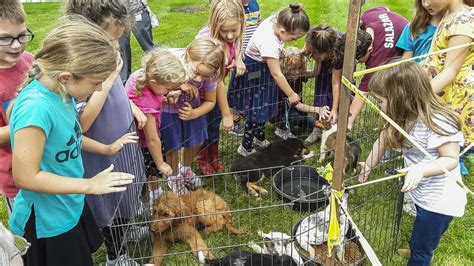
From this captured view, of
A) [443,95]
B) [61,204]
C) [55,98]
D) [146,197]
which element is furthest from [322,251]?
[55,98]

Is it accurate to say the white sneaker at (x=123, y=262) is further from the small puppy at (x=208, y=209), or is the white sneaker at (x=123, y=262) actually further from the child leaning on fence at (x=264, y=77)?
the child leaning on fence at (x=264, y=77)

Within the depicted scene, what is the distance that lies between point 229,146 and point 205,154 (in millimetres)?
593

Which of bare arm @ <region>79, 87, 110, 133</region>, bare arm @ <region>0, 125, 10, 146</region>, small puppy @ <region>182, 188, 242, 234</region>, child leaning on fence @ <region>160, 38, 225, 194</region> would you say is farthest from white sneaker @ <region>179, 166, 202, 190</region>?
bare arm @ <region>0, 125, 10, 146</region>

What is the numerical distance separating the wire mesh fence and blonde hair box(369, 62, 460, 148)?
38 cm

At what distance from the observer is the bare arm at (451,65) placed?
2975mm

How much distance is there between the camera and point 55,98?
6.60 feet

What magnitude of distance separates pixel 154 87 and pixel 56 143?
1.10 meters

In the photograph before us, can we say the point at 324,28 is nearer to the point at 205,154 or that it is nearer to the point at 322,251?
Answer: the point at 205,154

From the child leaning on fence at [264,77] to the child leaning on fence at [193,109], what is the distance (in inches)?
27.9

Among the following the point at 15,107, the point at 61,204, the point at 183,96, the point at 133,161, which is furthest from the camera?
the point at 183,96

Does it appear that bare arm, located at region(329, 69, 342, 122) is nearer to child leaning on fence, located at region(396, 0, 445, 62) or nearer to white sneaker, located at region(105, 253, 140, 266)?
child leaning on fence, located at region(396, 0, 445, 62)

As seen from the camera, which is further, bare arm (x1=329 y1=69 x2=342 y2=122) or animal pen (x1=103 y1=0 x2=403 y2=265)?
bare arm (x1=329 y1=69 x2=342 y2=122)

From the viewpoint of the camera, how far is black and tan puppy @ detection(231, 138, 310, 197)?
397 centimetres

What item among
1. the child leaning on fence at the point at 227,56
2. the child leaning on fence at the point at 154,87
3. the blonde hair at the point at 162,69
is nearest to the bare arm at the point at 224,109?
the child leaning on fence at the point at 227,56
